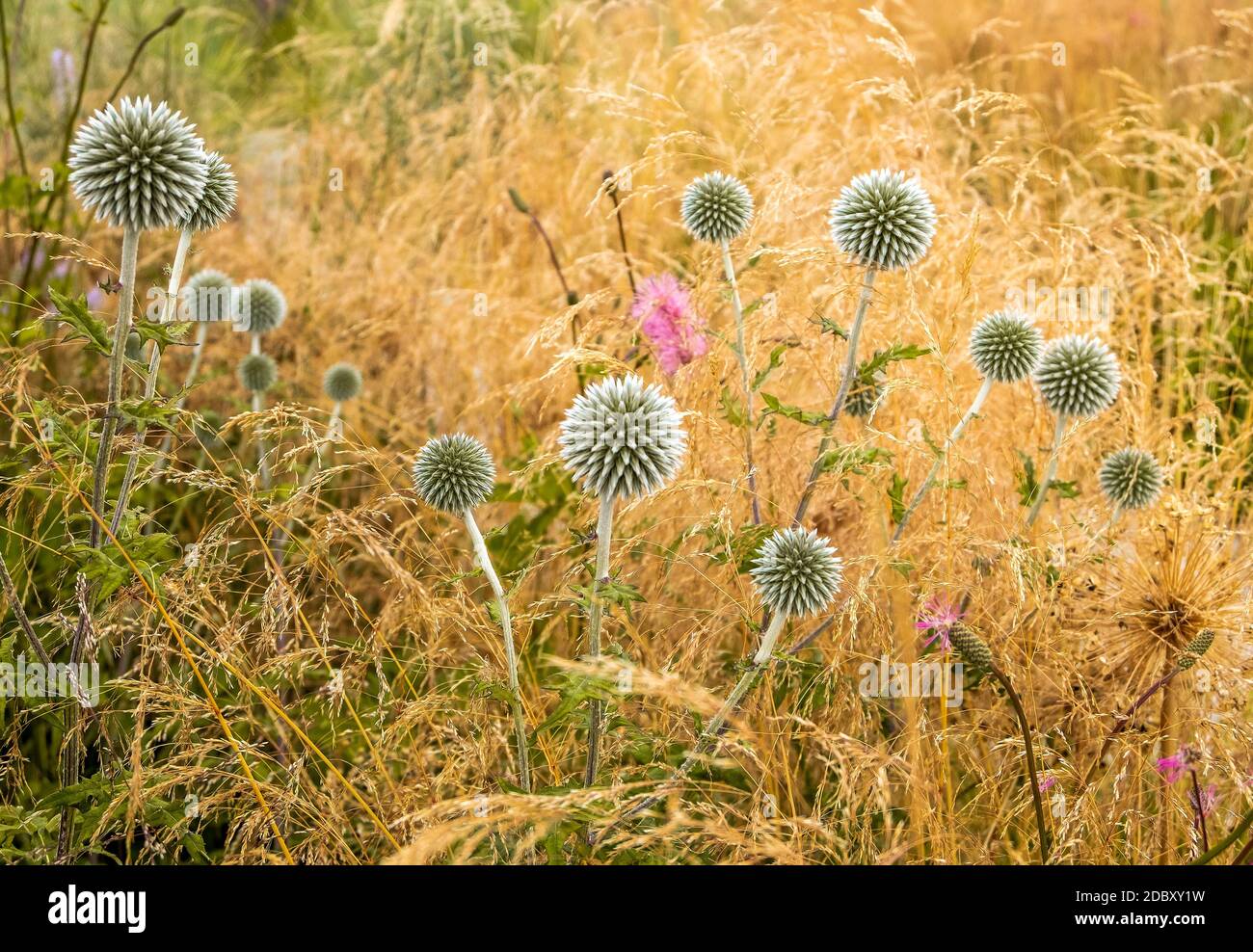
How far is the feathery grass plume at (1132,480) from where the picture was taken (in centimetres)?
255

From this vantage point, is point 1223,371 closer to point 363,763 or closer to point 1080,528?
point 1080,528

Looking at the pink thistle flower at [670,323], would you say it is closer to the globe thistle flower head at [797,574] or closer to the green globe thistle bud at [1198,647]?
the globe thistle flower head at [797,574]

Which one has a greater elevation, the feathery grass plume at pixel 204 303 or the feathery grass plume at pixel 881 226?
the feathery grass plume at pixel 204 303

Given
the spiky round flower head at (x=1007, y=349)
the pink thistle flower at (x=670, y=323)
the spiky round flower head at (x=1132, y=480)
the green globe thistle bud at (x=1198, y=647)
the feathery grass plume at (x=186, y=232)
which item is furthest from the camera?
the pink thistle flower at (x=670, y=323)

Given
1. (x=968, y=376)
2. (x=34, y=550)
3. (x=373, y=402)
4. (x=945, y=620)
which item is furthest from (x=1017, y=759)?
(x=373, y=402)

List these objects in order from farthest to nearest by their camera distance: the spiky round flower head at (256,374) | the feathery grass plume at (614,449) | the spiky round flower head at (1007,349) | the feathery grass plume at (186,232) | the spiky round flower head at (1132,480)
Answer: the spiky round flower head at (256,374) < the spiky round flower head at (1132,480) < the spiky round flower head at (1007,349) < the feathery grass plume at (186,232) < the feathery grass plume at (614,449)

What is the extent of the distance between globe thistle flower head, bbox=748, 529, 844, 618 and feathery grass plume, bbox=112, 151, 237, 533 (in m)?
1.09

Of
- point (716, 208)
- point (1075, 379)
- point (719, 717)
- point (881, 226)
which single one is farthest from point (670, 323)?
point (719, 717)

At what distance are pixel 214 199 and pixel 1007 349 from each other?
1733 millimetres

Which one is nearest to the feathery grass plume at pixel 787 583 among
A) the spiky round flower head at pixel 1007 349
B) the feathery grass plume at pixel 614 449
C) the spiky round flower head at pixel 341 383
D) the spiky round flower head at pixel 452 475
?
the feathery grass plume at pixel 614 449

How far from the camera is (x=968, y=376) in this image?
126 inches

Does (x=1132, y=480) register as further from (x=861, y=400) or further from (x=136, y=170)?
(x=136, y=170)

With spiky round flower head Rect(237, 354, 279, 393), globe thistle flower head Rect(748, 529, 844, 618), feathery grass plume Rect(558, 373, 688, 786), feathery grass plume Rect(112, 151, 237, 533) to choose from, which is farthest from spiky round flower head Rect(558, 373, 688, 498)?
spiky round flower head Rect(237, 354, 279, 393)

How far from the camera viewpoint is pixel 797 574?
191 cm
